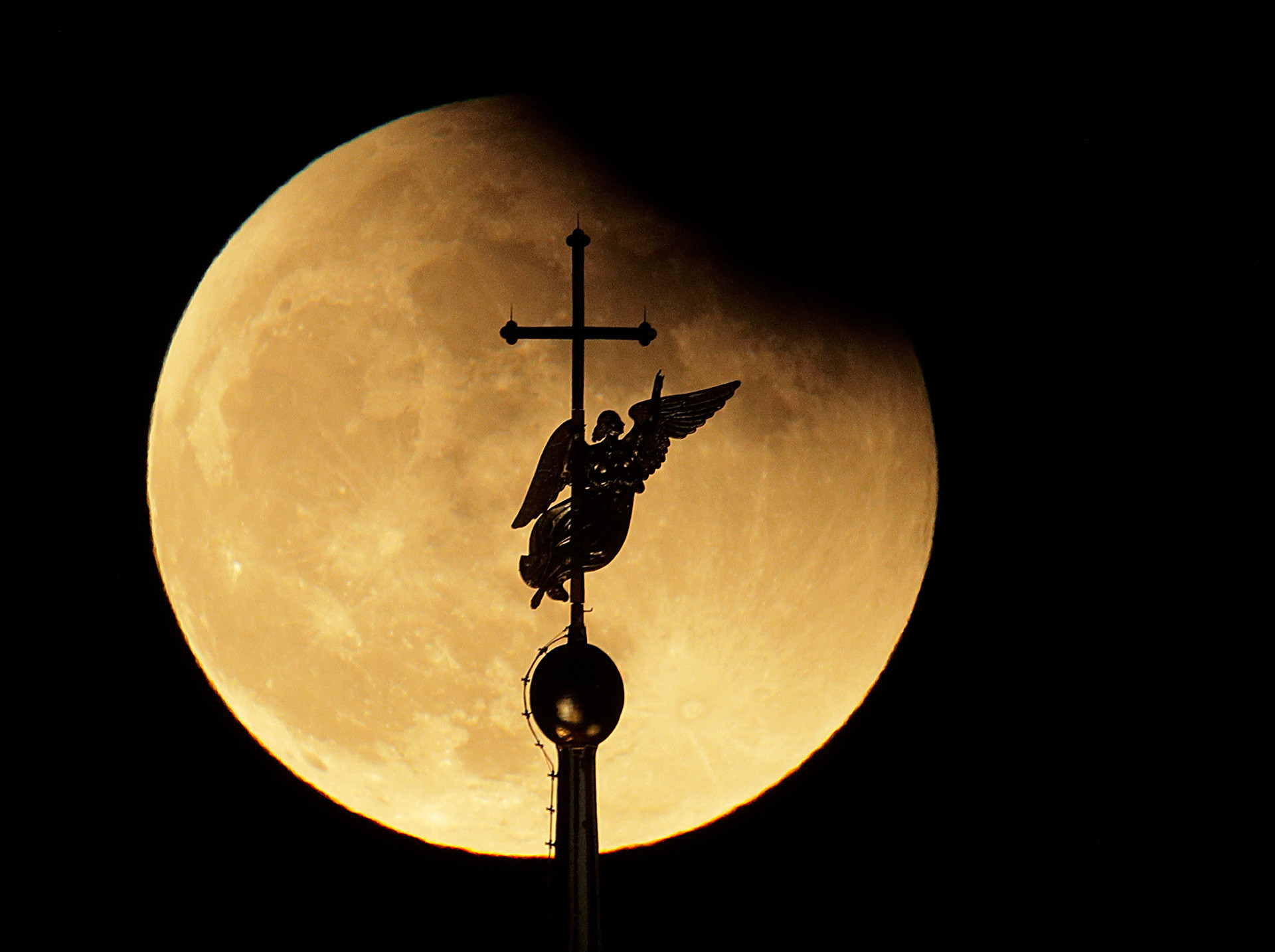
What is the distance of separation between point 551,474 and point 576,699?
0.97 meters

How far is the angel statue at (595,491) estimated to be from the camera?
504cm

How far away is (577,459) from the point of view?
5.05 meters

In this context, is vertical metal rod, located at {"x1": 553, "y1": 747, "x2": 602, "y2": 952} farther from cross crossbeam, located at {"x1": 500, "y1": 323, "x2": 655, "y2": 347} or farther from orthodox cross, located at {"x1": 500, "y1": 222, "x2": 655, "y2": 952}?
cross crossbeam, located at {"x1": 500, "y1": 323, "x2": 655, "y2": 347}

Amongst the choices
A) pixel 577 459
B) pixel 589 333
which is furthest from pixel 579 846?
pixel 589 333

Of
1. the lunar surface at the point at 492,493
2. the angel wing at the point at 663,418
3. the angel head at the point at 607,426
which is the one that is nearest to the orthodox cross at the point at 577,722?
the angel head at the point at 607,426

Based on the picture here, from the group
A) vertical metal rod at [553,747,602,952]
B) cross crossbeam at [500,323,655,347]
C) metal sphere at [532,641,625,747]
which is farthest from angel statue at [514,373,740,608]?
vertical metal rod at [553,747,602,952]

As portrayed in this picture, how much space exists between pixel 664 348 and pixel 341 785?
8.98 ft

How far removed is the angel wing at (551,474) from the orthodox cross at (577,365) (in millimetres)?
38

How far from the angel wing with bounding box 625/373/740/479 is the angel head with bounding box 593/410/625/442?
0.23 feet

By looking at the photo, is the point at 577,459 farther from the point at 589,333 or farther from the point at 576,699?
the point at 576,699

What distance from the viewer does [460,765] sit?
5.96 m

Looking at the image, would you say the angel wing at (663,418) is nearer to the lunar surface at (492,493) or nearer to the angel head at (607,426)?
the angel head at (607,426)

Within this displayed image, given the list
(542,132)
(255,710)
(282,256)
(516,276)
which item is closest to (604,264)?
(516,276)

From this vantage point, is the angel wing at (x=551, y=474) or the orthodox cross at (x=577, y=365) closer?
the orthodox cross at (x=577, y=365)
